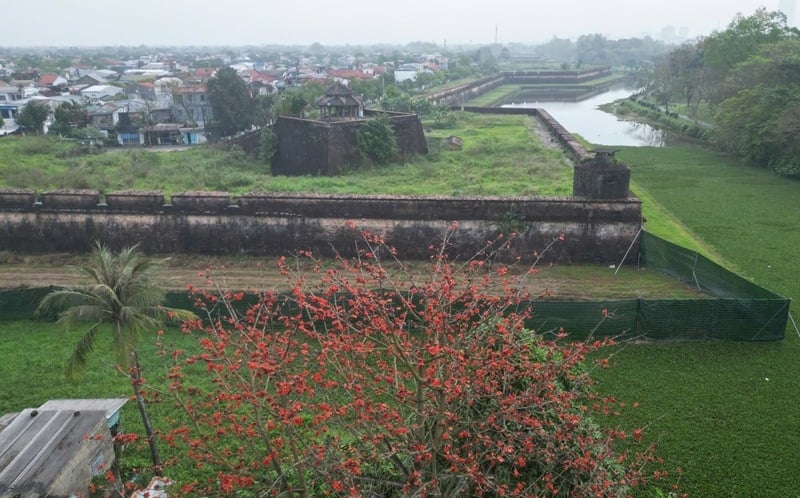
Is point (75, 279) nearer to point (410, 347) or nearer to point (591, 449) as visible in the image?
point (410, 347)

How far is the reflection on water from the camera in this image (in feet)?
119

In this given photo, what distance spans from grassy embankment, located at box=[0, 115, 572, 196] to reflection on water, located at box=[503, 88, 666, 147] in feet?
39.3

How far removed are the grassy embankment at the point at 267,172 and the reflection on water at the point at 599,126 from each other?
39.3 feet

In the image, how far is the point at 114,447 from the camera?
780 centimetres

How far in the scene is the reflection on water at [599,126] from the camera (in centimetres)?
3638

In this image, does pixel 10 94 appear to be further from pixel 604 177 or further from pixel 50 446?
pixel 50 446

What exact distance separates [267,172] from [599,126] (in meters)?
28.1

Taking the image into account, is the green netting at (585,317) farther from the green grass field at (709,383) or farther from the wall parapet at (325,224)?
the wall parapet at (325,224)

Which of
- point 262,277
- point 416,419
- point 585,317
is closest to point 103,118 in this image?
point 262,277

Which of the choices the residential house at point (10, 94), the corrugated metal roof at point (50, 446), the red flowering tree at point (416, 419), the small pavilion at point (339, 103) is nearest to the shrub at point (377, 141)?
the small pavilion at point (339, 103)

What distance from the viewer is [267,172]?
78.9 feet

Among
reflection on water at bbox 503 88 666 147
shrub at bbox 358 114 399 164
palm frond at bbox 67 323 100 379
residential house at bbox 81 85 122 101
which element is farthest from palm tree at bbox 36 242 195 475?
residential house at bbox 81 85 122 101

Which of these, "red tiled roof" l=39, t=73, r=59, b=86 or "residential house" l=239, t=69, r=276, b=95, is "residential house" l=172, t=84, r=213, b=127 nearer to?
"residential house" l=239, t=69, r=276, b=95

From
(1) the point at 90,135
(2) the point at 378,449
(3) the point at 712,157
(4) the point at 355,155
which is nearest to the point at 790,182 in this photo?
(3) the point at 712,157
